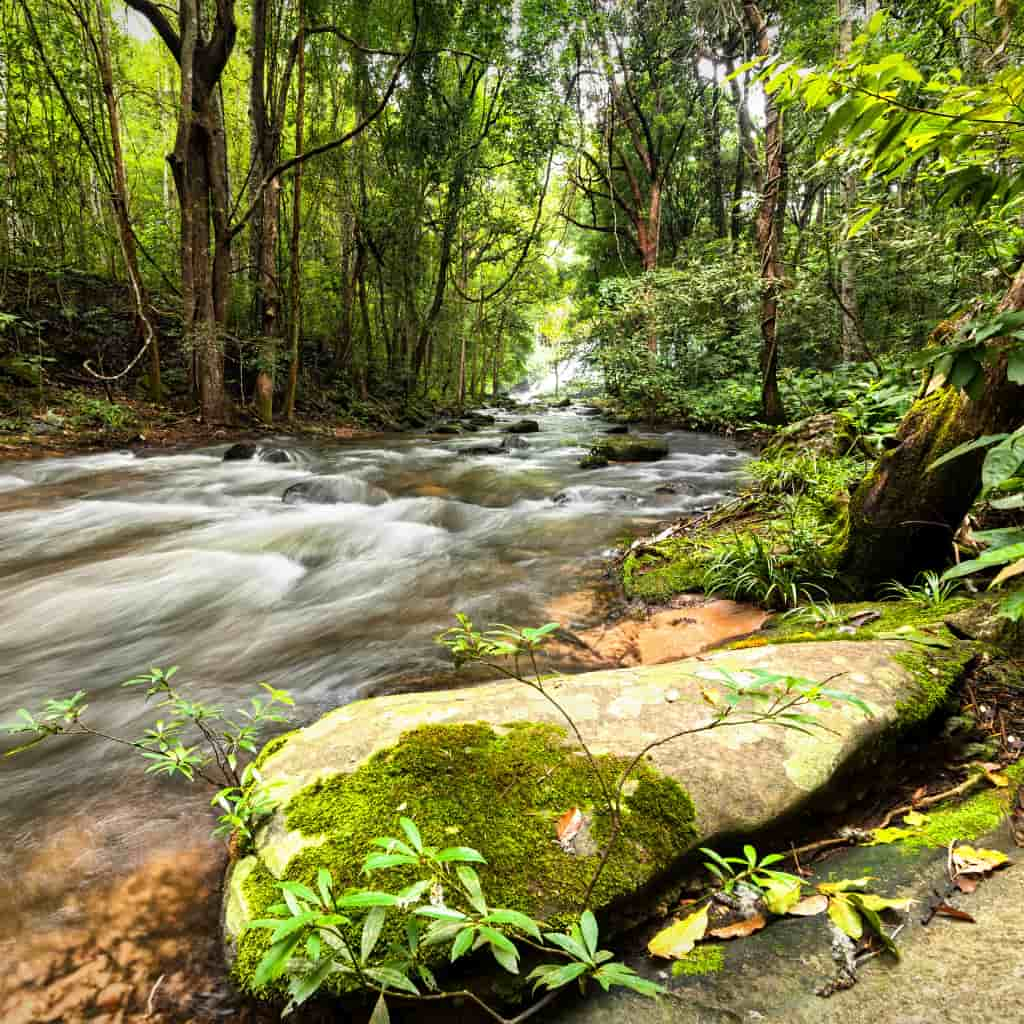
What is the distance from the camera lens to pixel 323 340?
16.7 metres

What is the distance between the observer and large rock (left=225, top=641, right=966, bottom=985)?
1130 mm

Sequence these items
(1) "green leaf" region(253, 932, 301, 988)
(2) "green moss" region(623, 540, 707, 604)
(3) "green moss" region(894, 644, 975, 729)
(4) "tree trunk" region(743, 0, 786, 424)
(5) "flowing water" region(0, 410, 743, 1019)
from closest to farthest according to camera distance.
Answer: (1) "green leaf" region(253, 932, 301, 988), (3) "green moss" region(894, 644, 975, 729), (5) "flowing water" region(0, 410, 743, 1019), (2) "green moss" region(623, 540, 707, 604), (4) "tree trunk" region(743, 0, 786, 424)

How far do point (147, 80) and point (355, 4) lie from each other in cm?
1218

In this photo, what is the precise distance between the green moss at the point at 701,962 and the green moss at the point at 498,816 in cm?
14

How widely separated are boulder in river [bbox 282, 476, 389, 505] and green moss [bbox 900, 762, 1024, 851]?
601cm

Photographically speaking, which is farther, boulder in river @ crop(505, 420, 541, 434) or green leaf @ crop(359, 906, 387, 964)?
boulder in river @ crop(505, 420, 541, 434)

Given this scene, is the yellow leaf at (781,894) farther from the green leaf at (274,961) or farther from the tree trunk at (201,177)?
the tree trunk at (201,177)

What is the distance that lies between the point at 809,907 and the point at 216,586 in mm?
4023

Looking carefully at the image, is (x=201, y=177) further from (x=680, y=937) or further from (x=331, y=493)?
(x=680, y=937)

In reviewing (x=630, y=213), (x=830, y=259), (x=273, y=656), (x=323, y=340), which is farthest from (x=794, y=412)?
(x=323, y=340)

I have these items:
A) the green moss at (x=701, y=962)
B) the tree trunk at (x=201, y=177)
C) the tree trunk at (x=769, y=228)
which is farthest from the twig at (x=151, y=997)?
the tree trunk at (x=201, y=177)

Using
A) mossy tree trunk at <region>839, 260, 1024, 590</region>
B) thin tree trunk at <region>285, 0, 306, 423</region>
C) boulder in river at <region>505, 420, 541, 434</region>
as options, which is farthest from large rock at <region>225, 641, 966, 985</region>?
boulder in river at <region>505, 420, 541, 434</region>

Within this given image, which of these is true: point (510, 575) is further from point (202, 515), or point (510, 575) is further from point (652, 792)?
point (202, 515)

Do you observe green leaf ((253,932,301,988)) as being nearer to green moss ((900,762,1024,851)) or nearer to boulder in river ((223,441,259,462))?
green moss ((900,762,1024,851))
